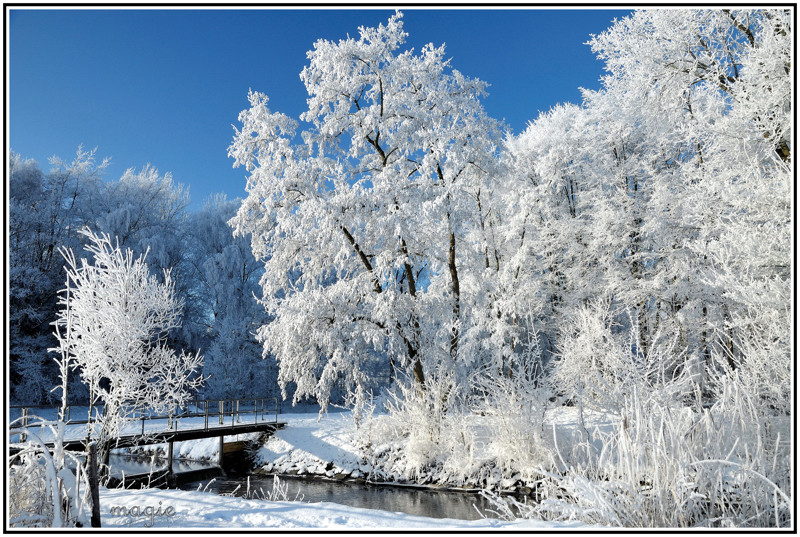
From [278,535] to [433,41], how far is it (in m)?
11.6

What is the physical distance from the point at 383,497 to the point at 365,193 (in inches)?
251

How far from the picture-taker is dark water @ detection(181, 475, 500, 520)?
27.5 feet

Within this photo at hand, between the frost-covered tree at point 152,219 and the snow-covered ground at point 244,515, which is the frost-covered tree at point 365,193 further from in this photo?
the frost-covered tree at point 152,219

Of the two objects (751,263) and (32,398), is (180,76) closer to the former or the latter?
(751,263)

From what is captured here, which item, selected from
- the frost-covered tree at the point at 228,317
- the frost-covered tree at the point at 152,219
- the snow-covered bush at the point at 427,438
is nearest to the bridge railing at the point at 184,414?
the frost-covered tree at the point at 228,317

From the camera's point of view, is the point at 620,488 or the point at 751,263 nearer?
the point at 620,488

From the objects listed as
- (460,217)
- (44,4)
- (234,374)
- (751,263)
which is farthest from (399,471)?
(234,374)

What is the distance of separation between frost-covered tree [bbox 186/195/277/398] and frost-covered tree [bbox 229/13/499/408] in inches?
405

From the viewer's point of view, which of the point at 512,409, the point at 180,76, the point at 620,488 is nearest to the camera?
the point at 620,488

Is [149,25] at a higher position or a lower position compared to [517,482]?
higher

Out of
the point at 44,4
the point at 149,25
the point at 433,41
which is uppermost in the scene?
the point at 433,41

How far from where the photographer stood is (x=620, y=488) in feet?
12.8

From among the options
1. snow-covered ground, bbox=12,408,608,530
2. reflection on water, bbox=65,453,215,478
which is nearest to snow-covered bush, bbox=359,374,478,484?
snow-covered ground, bbox=12,408,608,530

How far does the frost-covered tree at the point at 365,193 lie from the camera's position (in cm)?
1148
